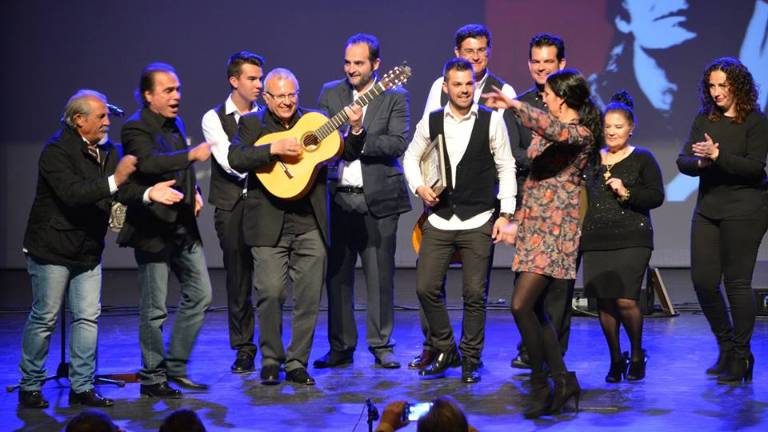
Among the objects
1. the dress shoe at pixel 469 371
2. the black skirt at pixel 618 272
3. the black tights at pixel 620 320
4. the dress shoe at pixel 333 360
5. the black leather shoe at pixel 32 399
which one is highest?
the black skirt at pixel 618 272

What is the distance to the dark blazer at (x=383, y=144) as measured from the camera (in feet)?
19.6

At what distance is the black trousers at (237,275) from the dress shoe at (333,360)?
44 centimetres

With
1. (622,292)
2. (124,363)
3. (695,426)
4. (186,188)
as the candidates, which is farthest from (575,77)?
(124,363)

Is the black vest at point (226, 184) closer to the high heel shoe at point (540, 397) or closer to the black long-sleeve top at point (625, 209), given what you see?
the black long-sleeve top at point (625, 209)

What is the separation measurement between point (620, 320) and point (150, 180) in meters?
2.71

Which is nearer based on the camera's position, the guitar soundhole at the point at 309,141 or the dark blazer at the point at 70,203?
the dark blazer at the point at 70,203

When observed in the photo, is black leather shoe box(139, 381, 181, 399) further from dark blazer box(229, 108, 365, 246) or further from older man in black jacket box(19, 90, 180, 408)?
dark blazer box(229, 108, 365, 246)

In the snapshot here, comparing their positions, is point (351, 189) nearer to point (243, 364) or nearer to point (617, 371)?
point (243, 364)

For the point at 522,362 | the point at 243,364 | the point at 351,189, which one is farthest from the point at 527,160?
the point at 243,364

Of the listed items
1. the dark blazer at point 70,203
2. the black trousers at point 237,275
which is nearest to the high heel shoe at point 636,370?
the black trousers at point 237,275

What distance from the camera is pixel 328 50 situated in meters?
10.8

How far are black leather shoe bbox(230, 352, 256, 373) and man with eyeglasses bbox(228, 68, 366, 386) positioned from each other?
1.05 ft

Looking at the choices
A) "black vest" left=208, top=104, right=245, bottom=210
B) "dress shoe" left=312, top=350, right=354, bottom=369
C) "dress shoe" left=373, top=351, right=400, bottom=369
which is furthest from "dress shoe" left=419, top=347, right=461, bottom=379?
"black vest" left=208, top=104, right=245, bottom=210

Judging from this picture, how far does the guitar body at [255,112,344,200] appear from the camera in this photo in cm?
550
